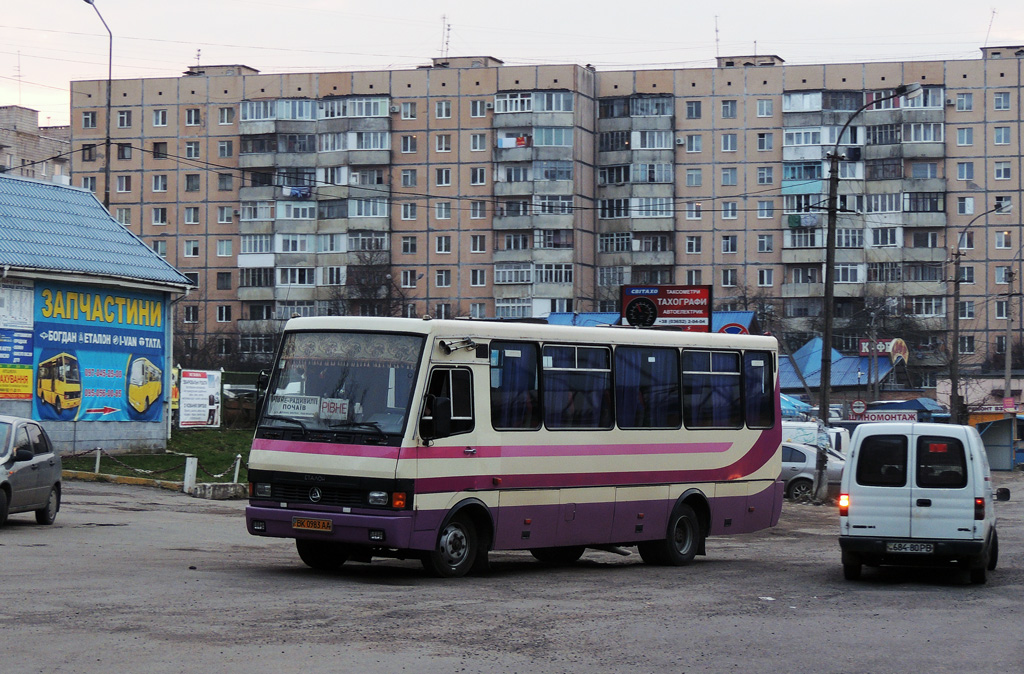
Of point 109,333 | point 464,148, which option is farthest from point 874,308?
point 109,333

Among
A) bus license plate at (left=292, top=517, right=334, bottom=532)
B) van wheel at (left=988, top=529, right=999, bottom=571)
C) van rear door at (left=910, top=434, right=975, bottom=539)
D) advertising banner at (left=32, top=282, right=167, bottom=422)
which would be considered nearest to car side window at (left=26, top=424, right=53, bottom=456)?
bus license plate at (left=292, top=517, right=334, bottom=532)

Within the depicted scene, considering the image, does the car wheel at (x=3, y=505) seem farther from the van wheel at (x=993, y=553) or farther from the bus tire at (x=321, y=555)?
the van wheel at (x=993, y=553)

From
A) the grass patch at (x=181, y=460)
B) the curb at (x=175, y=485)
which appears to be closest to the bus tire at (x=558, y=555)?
the curb at (x=175, y=485)

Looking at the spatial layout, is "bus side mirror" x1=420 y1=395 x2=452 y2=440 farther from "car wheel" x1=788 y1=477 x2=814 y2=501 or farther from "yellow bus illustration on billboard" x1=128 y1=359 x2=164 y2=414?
"car wheel" x1=788 y1=477 x2=814 y2=501

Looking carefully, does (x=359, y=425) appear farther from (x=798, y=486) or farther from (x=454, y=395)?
(x=798, y=486)

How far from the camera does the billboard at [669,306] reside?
32159 mm

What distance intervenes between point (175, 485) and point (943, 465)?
1713 centimetres

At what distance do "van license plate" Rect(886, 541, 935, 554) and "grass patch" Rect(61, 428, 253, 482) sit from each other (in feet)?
59.1

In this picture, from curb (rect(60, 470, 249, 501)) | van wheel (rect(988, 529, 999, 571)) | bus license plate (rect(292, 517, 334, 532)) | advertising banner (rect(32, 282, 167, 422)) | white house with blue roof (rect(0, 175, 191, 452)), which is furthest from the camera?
advertising banner (rect(32, 282, 167, 422))

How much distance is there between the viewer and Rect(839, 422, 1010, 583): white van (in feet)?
51.4

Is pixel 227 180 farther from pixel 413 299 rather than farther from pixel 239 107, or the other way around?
pixel 413 299

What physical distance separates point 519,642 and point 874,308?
8192cm

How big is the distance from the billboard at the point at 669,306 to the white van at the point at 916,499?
51.1 ft

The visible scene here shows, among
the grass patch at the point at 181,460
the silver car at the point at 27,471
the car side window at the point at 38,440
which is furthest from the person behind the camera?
the grass patch at the point at 181,460
